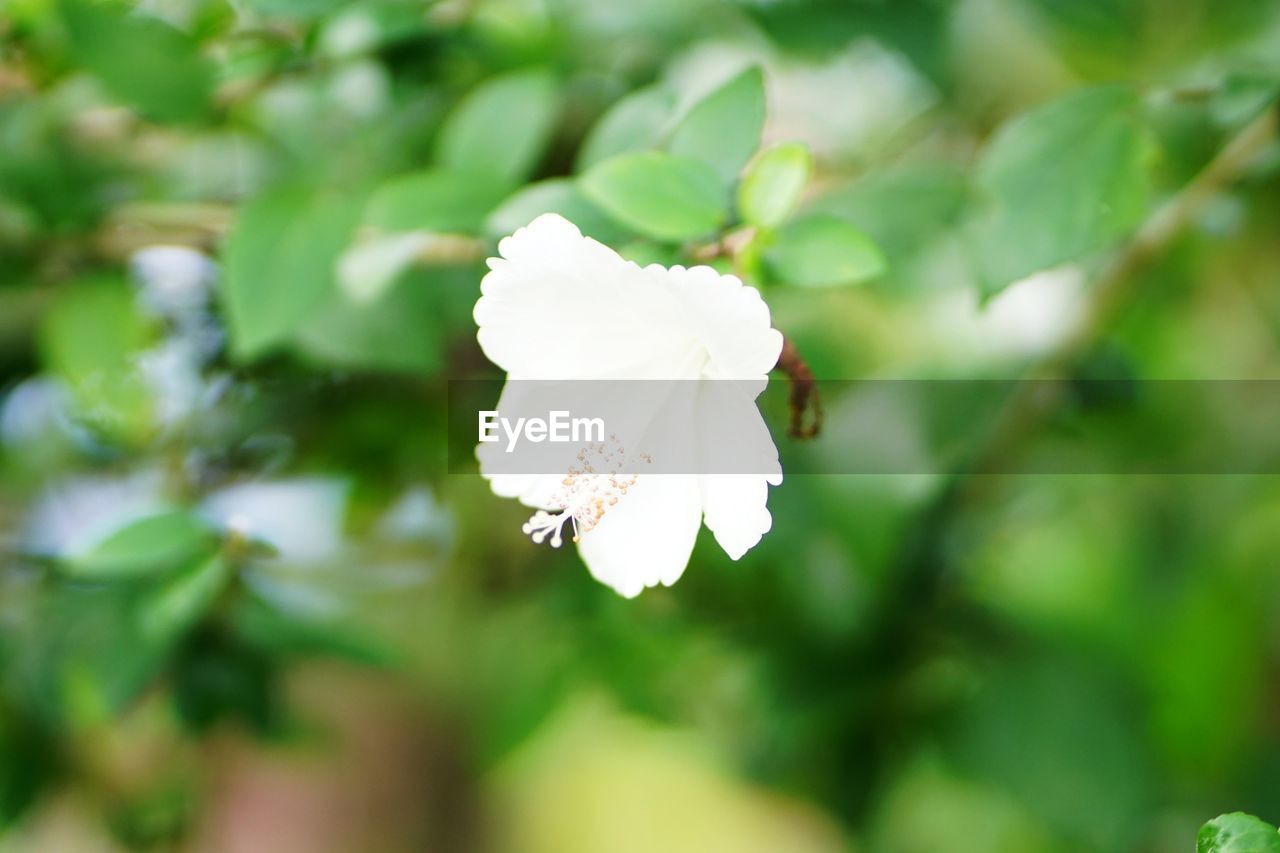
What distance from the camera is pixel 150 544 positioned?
454mm

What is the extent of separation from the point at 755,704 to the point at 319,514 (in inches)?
13.7

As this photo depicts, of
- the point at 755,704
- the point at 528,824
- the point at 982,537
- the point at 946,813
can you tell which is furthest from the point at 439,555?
the point at 528,824

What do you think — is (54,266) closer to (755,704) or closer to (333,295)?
(333,295)

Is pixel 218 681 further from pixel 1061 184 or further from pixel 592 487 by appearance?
pixel 1061 184

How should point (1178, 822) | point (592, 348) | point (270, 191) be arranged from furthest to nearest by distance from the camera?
1. point (1178, 822)
2. point (270, 191)
3. point (592, 348)

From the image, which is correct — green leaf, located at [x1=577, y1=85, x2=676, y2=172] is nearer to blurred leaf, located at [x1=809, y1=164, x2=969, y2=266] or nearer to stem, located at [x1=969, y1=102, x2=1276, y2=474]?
blurred leaf, located at [x1=809, y1=164, x2=969, y2=266]

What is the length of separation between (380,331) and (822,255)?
0.94 ft

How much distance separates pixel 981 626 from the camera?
2.53 ft

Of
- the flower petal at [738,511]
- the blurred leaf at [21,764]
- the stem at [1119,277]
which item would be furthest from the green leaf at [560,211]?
the blurred leaf at [21,764]

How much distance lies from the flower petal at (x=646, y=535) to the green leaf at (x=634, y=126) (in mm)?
155

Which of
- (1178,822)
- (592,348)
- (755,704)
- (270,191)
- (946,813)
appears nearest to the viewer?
(592,348)

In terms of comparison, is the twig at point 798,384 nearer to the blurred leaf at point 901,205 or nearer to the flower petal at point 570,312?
the flower petal at point 570,312

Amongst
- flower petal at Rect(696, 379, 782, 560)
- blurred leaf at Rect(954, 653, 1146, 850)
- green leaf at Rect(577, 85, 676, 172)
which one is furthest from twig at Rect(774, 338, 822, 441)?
blurred leaf at Rect(954, 653, 1146, 850)

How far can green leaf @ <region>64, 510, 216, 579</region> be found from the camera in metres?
0.45
